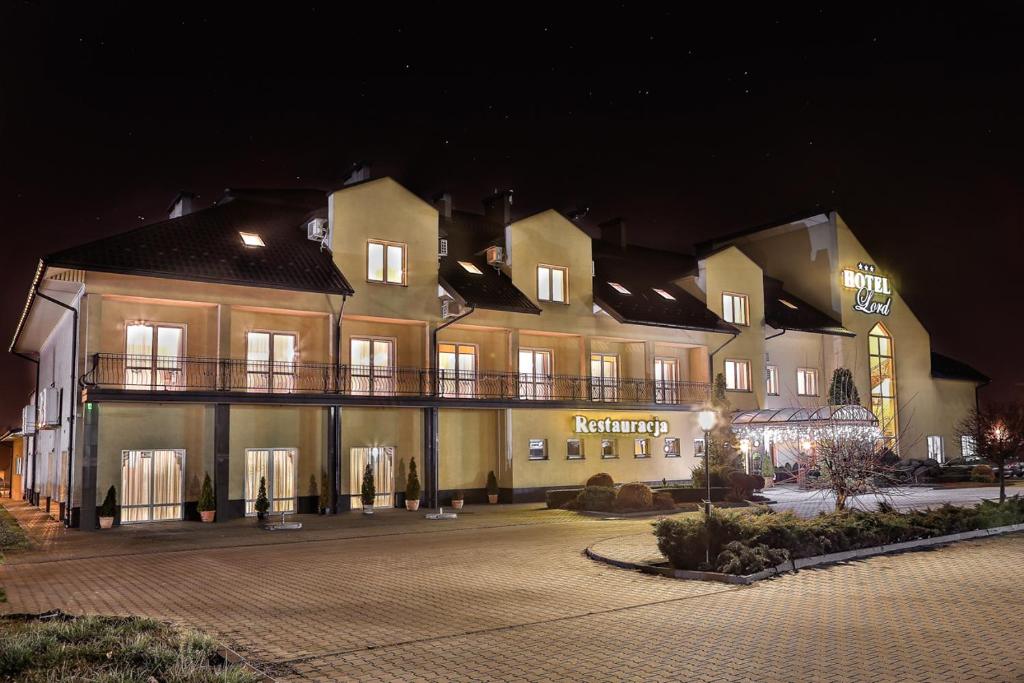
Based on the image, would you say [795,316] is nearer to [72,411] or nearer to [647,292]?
[647,292]

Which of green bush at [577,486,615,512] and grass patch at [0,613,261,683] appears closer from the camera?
grass patch at [0,613,261,683]

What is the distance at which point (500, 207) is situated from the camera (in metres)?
35.5

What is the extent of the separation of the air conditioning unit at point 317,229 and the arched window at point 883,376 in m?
28.8

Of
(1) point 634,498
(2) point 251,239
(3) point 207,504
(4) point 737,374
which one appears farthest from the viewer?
Answer: (4) point 737,374

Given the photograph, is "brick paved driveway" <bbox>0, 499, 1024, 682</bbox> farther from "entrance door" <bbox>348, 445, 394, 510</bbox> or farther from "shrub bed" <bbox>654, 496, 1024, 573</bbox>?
"entrance door" <bbox>348, 445, 394, 510</bbox>

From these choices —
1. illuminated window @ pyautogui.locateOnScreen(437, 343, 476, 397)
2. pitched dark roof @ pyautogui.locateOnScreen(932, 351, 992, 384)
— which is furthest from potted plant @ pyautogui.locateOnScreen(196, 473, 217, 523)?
pitched dark roof @ pyautogui.locateOnScreen(932, 351, 992, 384)

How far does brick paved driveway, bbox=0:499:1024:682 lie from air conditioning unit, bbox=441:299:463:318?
10709mm

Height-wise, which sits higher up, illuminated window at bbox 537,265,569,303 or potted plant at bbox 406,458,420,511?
illuminated window at bbox 537,265,569,303

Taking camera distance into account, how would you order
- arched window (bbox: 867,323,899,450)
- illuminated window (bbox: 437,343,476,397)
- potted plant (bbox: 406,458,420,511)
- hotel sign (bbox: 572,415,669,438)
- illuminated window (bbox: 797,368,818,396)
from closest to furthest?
potted plant (bbox: 406,458,420,511), illuminated window (bbox: 437,343,476,397), hotel sign (bbox: 572,415,669,438), illuminated window (bbox: 797,368,818,396), arched window (bbox: 867,323,899,450)

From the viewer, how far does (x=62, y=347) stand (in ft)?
89.2

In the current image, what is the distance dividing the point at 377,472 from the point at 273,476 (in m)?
3.59

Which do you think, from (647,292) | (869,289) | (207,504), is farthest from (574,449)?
(869,289)

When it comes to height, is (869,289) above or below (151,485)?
above

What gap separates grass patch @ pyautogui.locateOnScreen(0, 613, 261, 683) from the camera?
7.09 metres
